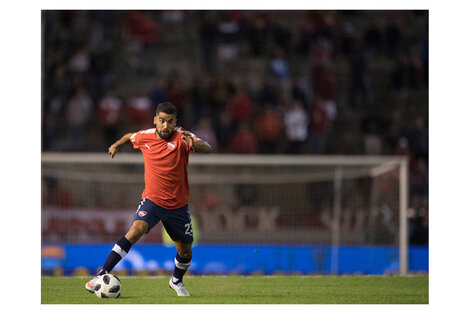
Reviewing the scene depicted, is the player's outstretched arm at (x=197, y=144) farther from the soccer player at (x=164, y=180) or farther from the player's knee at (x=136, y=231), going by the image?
the player's knee at (x=136, y=231)

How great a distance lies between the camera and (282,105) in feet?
64.2

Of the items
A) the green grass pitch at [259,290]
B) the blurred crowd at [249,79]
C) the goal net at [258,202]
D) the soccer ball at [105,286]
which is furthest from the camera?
the blurred crowd at [249,79]

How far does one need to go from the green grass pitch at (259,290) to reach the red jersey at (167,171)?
3.29 ft

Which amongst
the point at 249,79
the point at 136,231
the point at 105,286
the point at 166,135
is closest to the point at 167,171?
the point at 166,135

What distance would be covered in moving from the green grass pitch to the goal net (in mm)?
4856

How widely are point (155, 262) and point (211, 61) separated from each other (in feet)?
24.2

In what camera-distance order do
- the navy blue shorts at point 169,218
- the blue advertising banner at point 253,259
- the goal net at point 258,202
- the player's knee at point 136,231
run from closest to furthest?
the player's knee at point 136,231
the navy blue shorts at point 169,218
the blue advertising banner at point 253,259
the goal net at point 258,202

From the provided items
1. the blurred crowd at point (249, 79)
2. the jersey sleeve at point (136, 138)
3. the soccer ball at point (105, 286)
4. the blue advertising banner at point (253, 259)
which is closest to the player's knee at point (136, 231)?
the soccer ball at point (105, 286)

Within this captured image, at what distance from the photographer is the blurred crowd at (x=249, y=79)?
61.9 ft

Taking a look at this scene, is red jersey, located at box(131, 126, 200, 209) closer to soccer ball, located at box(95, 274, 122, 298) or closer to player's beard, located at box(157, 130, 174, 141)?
player's beard, located at box(157, 130, 174, 141)

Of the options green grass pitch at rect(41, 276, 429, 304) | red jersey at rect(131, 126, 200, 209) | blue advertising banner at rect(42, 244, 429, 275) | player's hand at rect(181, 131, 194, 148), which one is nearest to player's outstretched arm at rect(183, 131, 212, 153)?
player's hand at rect(181, 131, 194, 148)

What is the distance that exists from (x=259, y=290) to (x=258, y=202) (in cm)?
778

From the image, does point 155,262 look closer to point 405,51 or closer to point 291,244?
point 291,244

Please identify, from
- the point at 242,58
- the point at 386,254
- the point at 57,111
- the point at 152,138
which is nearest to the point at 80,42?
the point at 57,111
